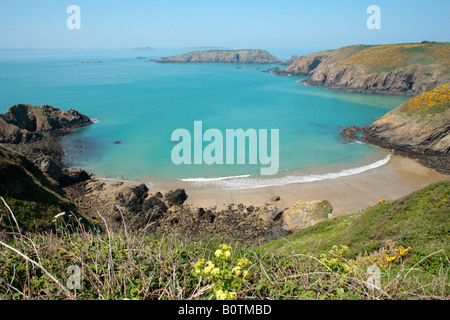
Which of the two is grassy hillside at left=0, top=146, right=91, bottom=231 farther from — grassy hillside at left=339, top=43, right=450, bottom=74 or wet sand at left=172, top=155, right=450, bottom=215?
grassy hillside at left=339, top=43, right=450, bottom=74

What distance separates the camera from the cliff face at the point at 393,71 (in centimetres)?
6850

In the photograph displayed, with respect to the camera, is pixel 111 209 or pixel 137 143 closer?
pixel 111 209

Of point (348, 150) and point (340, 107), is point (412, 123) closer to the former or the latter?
point (348, 150)

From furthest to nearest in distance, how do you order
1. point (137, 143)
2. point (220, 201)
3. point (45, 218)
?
point (137, 143)
point (220, 201)
point (45, 218)

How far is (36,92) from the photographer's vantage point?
67.8 meters

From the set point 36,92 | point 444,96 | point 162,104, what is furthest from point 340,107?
point 36,92

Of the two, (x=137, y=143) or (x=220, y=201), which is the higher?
(x=137, y=143)

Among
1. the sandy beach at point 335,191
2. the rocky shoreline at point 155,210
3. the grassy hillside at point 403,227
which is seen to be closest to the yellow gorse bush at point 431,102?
the sandy beach at point 335,191

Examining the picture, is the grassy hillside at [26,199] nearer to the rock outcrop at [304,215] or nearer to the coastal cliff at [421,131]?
the rock outcrop at [304,215]

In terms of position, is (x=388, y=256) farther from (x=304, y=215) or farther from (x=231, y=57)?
(x=231, y=57)

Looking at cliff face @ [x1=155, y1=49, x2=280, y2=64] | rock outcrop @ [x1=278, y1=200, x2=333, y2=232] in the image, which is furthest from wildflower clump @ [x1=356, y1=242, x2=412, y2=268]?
cliff face @ [x1=155, y1=49, x2=280, y2=64]

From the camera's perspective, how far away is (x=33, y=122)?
3894 cm
